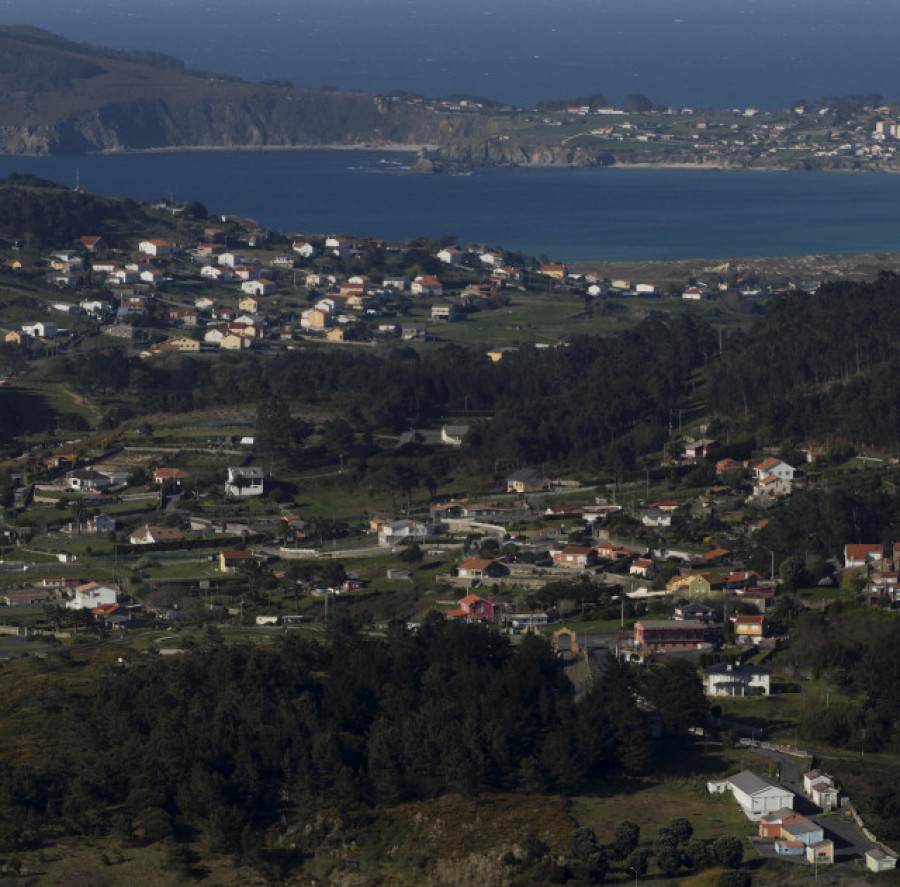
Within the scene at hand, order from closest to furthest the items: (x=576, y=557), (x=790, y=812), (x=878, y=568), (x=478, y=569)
A: 1. (x=790, y=812)
2. (x=878, y=568)
3. (x=478, y=569)
4. (x=576, y=557)

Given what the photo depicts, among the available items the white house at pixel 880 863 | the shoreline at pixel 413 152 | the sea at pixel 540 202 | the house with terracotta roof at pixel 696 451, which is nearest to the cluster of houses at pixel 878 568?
the house with terracotta roof at pixel 696 451

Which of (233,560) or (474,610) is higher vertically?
(474,610)

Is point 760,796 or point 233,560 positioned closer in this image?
point 760,796

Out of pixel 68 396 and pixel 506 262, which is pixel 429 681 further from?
pixel 506 262

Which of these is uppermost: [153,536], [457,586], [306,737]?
[306,737]

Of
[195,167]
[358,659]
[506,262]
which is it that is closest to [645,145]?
[195,167]

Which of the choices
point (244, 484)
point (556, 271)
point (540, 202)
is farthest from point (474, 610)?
point (540, 202)

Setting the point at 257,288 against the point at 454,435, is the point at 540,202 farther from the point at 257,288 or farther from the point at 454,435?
the point at 454,435
